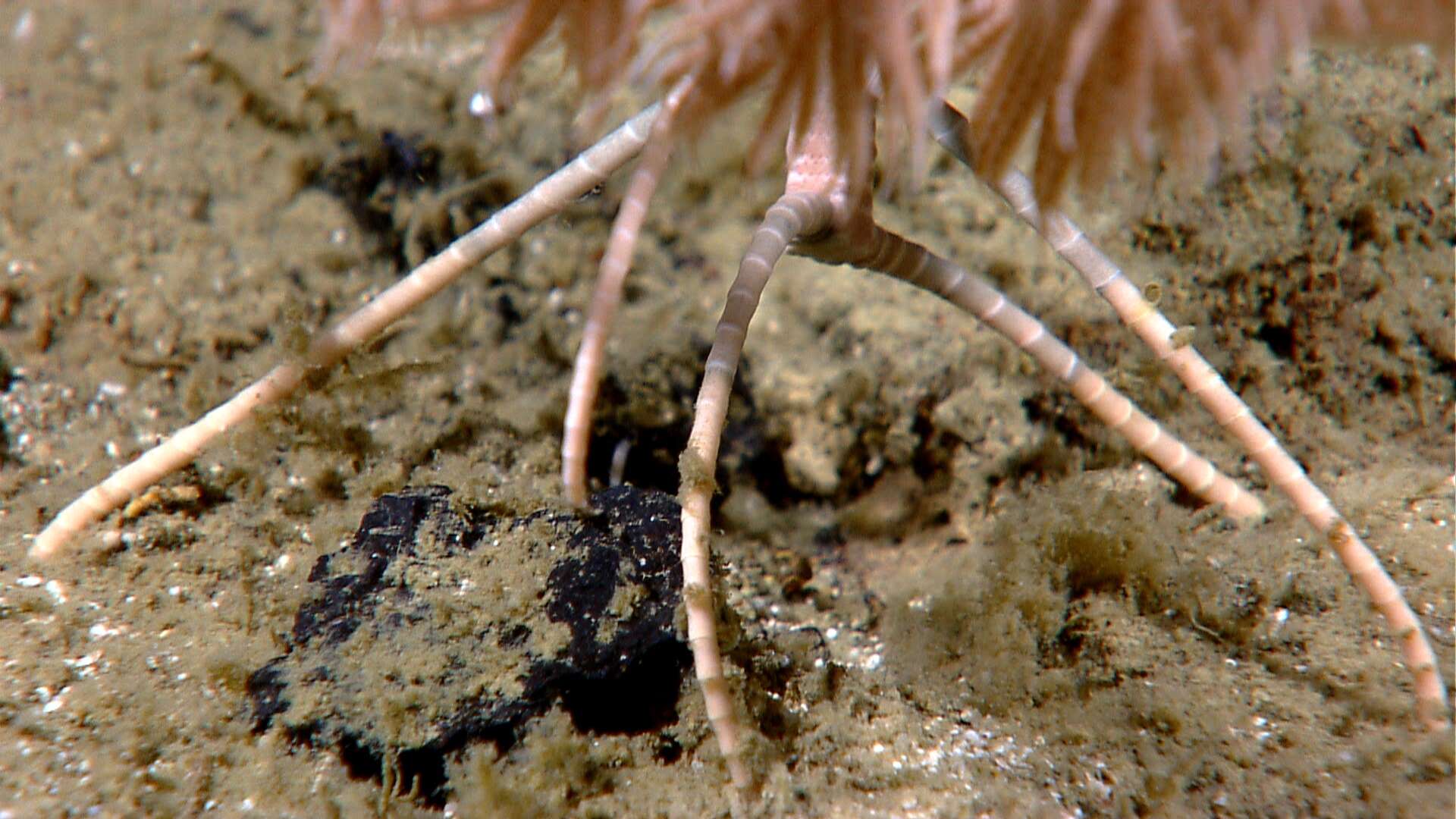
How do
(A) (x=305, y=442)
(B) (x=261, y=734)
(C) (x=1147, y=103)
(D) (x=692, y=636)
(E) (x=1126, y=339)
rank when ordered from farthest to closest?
(E) (x=1126, y=339) < (A) (x=305, y=442) < (B) (x=261, y=734) < (D) (x=692, y=636) < (C) (x=1147, y=103)

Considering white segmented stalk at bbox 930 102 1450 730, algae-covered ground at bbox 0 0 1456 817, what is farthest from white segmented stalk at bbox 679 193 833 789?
white segmented stalk at bbox 930 102 1450 730

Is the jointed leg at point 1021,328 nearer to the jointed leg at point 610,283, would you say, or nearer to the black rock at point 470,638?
the jointed leg at point 610,283

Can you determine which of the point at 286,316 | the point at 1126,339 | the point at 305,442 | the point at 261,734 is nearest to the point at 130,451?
the point at 305,442

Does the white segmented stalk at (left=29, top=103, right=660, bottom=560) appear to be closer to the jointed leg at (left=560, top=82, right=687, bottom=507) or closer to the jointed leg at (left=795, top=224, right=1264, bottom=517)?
the jointed leg at (left=560, top=82, right=687, bottom=507)

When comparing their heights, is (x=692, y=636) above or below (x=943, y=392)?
below

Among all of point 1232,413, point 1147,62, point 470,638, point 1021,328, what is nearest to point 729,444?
point 1021,328

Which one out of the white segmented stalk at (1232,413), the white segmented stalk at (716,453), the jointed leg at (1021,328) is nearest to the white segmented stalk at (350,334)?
the white segmented stalk at (716,453)

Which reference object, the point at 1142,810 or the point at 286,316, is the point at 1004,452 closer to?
the point at 1142,810
